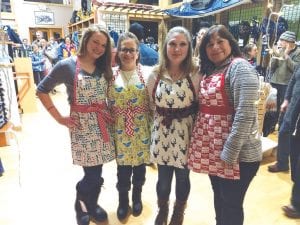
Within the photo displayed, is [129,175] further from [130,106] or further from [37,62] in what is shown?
[37,62]

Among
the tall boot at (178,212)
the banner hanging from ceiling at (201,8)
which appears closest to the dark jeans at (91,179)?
the tall boot at (178,212)

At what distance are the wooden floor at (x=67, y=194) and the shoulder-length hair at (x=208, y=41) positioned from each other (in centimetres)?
113

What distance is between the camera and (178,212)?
1653 mm

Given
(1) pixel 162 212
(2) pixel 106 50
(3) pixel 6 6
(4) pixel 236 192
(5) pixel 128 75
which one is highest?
(3) pixel 6 6

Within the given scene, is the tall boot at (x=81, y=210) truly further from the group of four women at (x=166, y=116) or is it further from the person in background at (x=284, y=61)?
the person in background at (x=284, y=61)

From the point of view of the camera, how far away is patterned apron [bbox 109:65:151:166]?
5.03 ft

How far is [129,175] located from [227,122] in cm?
87

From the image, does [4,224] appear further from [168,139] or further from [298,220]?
[298,220]

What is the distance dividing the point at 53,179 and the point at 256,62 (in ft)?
10.3

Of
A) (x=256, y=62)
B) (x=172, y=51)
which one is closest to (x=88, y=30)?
(x=172, y=51)

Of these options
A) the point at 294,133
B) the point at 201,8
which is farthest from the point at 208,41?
the point at 201,8

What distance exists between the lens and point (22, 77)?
4445 mm

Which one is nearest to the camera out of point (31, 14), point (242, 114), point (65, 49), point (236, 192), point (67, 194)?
point (242, 114)

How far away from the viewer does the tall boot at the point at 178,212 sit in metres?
1.65
